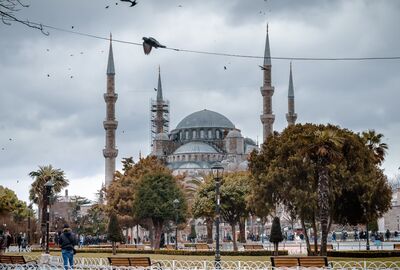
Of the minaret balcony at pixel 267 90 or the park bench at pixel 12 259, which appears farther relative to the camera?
the minaret balcony at pixel 267 90

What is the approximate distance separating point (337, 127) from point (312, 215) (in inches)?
201

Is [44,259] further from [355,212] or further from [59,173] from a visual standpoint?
[59,173]

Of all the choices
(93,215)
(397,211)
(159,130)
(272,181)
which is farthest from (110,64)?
(272,181)

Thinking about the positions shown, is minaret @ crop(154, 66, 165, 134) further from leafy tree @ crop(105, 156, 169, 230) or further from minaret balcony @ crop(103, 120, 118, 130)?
leafy tree @ crop(105, 156, 169, 230)

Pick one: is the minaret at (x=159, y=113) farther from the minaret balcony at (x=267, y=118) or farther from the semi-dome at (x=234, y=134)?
the minaret balcony at (x=267, y=118)

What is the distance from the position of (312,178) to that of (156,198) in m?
22.5

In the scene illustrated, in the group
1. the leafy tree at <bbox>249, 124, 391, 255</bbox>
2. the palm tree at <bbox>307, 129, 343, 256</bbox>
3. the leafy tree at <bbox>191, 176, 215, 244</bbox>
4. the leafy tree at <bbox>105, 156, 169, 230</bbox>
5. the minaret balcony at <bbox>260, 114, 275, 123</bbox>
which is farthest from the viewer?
the minaret balcony at <bbox>260, 114, 275, 123</bbox>

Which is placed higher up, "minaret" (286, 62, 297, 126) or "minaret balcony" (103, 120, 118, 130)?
"minaret" (286, 62, 297, 126)

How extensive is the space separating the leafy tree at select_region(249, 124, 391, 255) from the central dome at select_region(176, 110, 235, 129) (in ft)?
304

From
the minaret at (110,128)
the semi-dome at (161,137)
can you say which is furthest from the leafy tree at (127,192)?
the semi-dome at (161,137)

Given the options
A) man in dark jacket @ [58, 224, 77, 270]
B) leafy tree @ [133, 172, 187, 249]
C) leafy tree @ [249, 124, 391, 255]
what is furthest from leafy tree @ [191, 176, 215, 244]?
man in dark jacket @ [58, 224, 77, 270]

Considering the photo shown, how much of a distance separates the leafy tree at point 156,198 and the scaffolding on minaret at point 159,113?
66358 millimetres

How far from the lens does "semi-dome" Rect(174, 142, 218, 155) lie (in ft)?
420

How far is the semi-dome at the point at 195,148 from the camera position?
420 ft
